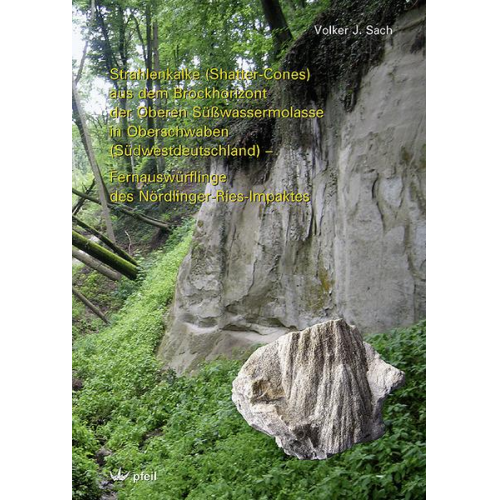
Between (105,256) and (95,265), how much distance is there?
25 centimetres

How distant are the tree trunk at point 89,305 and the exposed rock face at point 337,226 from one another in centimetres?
83

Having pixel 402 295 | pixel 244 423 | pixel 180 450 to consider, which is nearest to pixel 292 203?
pixel 402 295

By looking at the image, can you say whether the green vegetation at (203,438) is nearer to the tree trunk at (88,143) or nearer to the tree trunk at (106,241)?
the tree trunk at (106,241)

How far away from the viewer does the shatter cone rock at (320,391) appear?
4.23m

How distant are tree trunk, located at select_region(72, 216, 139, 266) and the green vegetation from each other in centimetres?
84

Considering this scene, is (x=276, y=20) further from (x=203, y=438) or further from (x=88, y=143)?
(x=203, y=438)

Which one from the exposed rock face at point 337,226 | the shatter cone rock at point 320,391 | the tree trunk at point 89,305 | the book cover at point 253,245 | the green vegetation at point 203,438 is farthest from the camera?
the tree trunk at point 89,305

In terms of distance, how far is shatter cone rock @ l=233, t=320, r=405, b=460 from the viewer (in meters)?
→ 4.23

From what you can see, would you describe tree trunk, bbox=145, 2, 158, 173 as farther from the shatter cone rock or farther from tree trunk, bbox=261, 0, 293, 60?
the shatter cone rock

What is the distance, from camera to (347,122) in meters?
5.92

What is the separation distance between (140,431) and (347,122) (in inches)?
155

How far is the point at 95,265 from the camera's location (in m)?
6.55

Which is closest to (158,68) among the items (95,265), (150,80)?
(150,80)

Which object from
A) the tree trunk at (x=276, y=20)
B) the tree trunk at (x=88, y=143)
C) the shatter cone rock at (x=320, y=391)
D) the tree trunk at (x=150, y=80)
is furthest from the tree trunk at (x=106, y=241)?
the tree trunk at (x=276, y=20)
